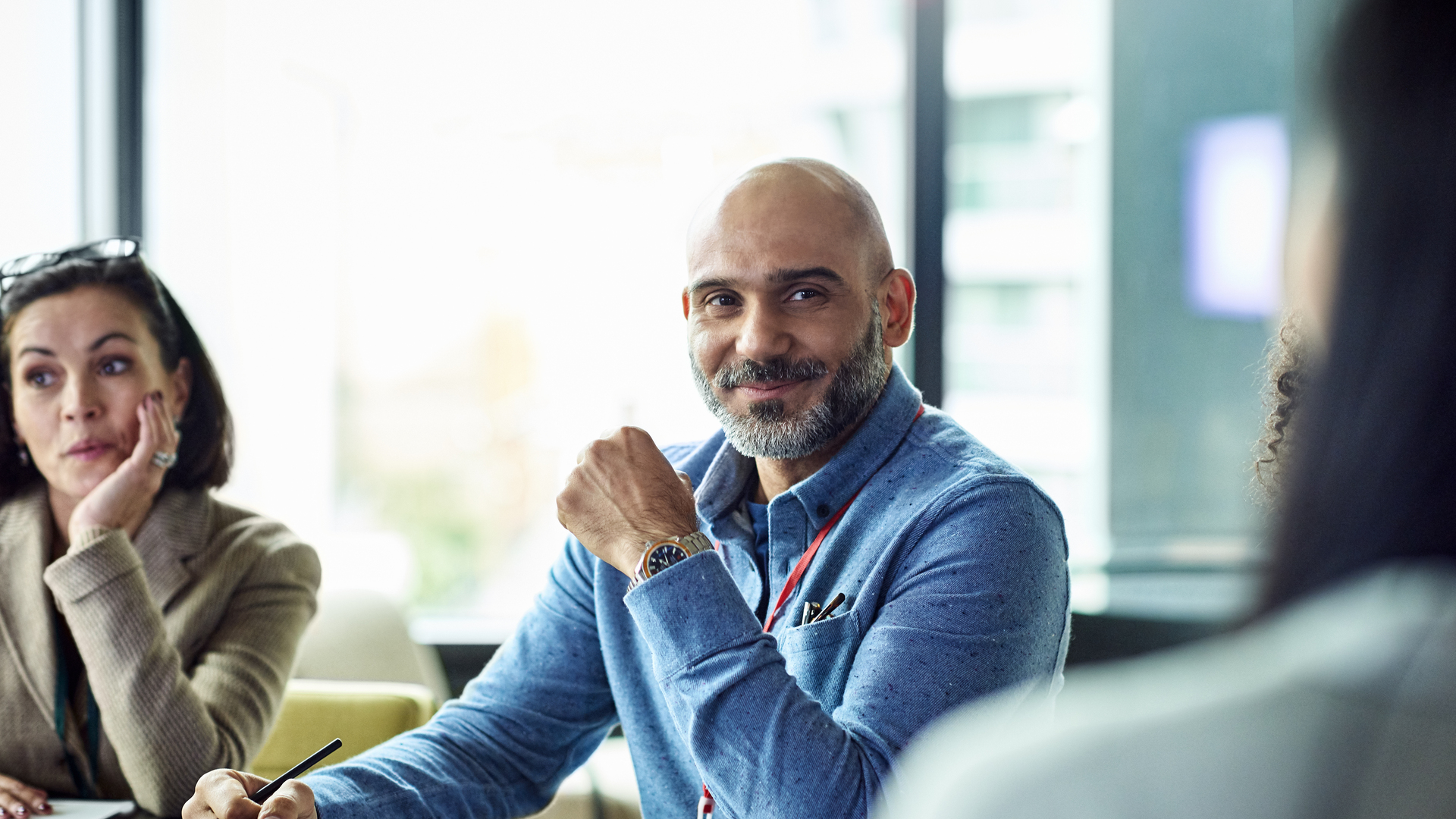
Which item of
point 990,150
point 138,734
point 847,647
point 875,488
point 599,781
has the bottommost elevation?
point 599,781

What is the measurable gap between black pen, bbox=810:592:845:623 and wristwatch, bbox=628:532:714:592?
20cm

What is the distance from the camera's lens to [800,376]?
147 cm

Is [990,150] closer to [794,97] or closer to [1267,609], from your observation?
[794,97]

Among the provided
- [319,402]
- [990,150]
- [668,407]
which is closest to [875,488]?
[668,407]

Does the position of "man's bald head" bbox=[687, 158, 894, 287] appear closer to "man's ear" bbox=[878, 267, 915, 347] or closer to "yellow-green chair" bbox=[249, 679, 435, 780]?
"man's ear" bbox=[878, 267, 915, 347]

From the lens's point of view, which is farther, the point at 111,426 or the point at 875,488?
the point at 111,426

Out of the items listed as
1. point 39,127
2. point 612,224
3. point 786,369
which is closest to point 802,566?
point 786,369

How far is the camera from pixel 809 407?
1.47 meters

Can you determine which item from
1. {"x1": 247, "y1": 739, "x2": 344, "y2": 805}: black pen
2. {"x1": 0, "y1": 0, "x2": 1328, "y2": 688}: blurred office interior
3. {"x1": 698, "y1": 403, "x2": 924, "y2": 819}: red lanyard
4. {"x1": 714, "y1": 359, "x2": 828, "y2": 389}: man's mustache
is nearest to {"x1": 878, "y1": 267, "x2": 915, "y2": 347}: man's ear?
{"x1": 714, "y1": 359, "x2": 828, "y2": 389}: man's mustache

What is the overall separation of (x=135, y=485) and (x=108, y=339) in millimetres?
244

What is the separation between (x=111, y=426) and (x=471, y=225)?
1658 millimetres

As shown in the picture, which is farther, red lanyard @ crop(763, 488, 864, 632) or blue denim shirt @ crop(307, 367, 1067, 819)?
red lanyard @ crop(763, 488, 864, 632)

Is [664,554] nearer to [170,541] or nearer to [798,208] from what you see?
[798,208]

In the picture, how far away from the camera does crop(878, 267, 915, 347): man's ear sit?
1558mm
